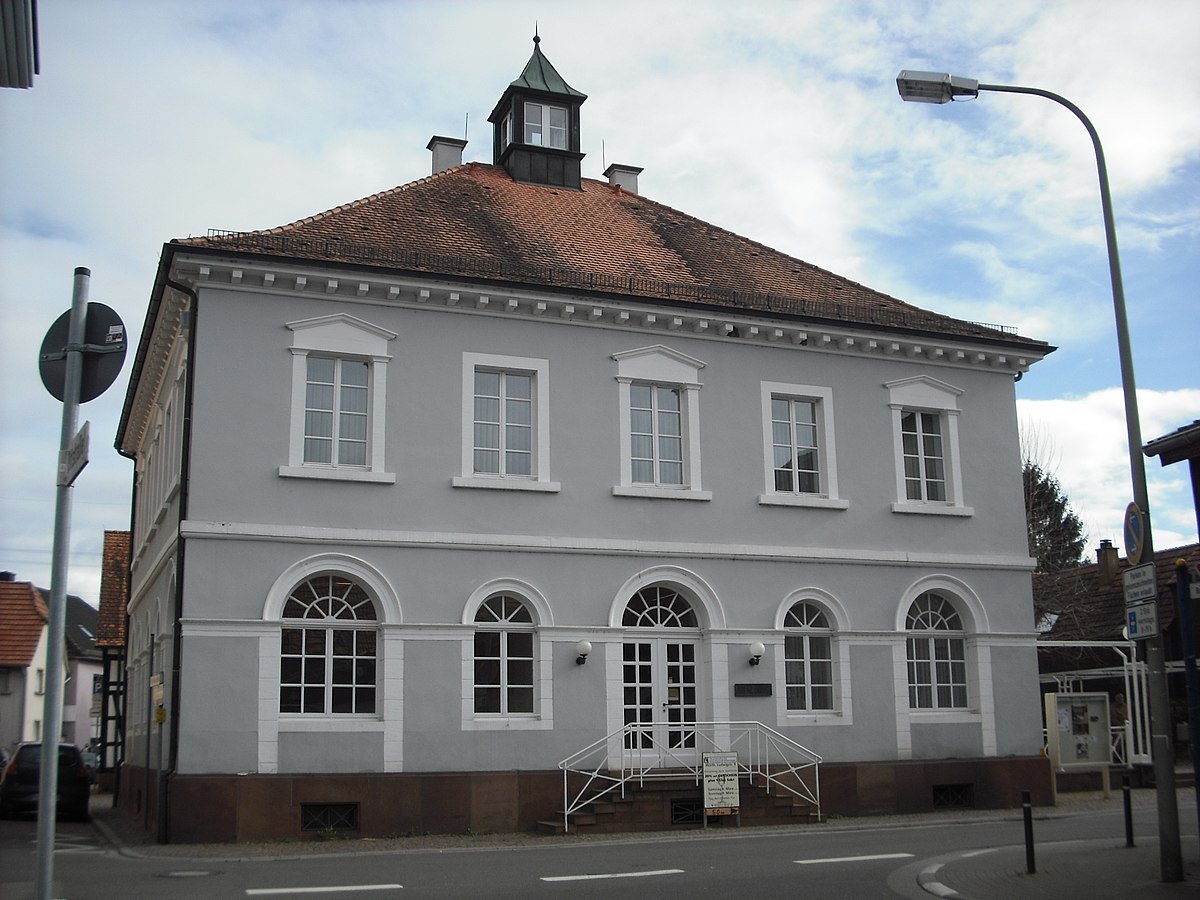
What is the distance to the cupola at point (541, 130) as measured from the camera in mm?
27016

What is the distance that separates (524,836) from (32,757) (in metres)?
12.4

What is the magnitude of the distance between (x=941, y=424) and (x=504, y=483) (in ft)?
29.2

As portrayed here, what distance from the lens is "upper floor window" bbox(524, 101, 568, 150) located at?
27.3 m

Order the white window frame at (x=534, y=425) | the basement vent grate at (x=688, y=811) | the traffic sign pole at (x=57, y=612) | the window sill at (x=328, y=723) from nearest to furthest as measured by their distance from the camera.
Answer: the traffic sign pole at (x=57, y=612), the window sill at (x=328, y=723), the basement vent grate at (x=688, y=811), the white window frame at (x=534, y=425)

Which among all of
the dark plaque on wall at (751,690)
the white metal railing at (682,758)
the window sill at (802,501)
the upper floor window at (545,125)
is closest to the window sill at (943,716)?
the white metal railing at (682,758)

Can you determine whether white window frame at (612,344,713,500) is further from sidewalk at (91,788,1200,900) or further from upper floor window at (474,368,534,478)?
sidewalk at (91,788,1200,900)

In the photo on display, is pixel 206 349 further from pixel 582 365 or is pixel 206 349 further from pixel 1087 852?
pixel 1087 852

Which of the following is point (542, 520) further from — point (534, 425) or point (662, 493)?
point (662, 493)

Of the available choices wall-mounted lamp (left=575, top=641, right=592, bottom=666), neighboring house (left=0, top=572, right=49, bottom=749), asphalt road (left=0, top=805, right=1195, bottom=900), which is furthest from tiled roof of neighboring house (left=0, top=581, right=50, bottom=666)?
wall-mounted lamp (left=575, top=641, right=592, bottom=666)

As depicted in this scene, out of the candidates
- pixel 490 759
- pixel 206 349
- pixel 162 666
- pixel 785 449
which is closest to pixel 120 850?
pixel 162 666

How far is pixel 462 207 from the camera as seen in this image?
78.9 ft

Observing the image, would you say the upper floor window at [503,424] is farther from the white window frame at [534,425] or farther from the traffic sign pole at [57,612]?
the traffic sign pole at [57,612]

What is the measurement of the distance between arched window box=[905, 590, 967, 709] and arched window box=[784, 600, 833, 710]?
1649mm

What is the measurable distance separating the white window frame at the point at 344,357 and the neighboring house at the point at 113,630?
1470 centimetres
